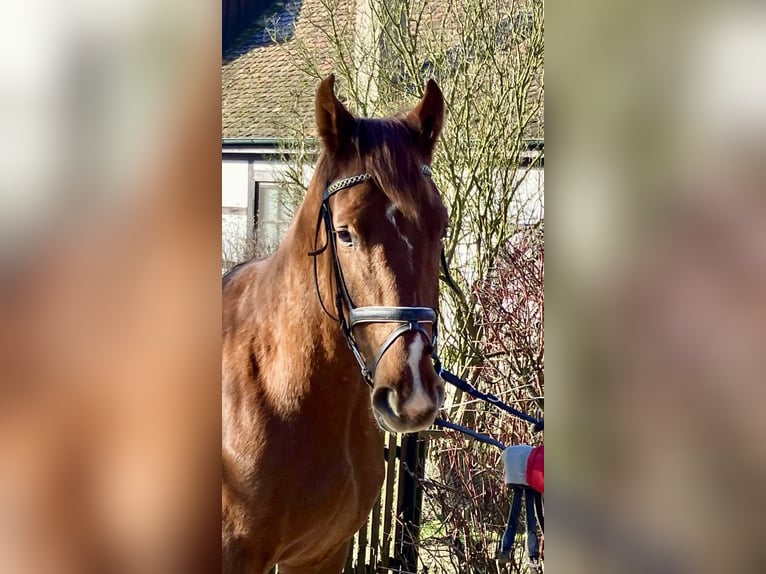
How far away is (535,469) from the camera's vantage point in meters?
1.17

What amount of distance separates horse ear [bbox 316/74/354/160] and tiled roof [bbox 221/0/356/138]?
205 inches

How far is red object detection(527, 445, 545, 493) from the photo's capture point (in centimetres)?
115

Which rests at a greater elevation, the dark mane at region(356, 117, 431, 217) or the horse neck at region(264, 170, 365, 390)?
the dark mane at region(356, 117, 431, 217)

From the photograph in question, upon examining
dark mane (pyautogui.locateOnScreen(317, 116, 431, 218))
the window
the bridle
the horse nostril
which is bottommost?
the horse nostril

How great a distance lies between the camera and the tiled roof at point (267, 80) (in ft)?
25.4
